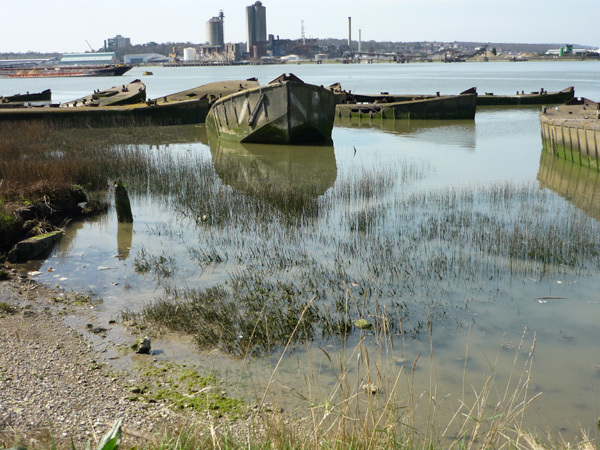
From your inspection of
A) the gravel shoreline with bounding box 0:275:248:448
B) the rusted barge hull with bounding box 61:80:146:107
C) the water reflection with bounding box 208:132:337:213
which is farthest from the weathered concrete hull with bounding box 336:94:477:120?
the gravel shoreline with bounding box 0:275:248:448

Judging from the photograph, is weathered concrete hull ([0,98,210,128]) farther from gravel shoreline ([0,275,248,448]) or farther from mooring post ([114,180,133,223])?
gravel shoreline ([0,275,248,448])

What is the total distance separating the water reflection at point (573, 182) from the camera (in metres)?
12.1

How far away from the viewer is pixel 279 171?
1681 cm

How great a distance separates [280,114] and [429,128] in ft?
33.1

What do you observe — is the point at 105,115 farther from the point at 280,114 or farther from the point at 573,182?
the point at 573,182

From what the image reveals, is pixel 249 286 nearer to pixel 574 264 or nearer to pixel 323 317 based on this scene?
pixel 323 317

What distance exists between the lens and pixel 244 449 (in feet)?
10.2

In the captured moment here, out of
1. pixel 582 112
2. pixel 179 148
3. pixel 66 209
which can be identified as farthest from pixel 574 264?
pixel 179 148

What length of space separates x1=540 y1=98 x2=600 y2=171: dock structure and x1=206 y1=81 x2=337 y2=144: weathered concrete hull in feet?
23.7

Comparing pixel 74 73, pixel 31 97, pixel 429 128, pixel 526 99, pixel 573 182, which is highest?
pixel 74 73

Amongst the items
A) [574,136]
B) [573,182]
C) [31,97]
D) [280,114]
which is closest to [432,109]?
[280,114]

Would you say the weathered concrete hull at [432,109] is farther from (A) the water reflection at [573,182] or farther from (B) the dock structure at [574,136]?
(A) the water reflection at [573,182]

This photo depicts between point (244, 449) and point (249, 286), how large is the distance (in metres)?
4.58

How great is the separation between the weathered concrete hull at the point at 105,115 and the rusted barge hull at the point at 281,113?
5642 mm
